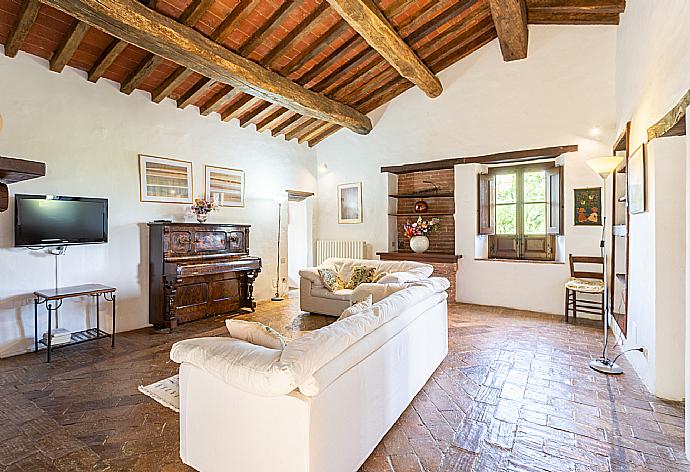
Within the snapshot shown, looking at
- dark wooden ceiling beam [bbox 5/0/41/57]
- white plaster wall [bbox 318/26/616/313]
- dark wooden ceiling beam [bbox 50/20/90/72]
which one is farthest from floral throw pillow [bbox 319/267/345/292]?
dark wooden ceiling beam [bbox 5/0/41/57]

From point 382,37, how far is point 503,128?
2763 millimetres

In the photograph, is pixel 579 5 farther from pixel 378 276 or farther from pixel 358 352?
pixel 358 352

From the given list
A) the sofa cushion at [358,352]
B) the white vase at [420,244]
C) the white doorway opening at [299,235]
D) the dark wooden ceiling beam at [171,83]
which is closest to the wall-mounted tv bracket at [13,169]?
the sofa cushion at [358,352]

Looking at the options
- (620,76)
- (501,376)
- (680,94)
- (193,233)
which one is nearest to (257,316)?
(193,233)

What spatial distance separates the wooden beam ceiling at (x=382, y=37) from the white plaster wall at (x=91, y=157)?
2.85 meters

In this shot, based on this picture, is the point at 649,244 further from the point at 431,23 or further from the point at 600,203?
the point at 431,23

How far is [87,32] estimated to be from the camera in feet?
13.0

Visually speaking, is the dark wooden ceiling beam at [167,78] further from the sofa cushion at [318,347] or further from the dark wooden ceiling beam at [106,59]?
the sofa cushion at [318,347]

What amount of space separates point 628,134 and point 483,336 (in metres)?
2.79

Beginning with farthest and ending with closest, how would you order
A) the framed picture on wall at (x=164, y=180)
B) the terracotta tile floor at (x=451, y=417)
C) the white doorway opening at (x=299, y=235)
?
the white doorway opening at (x=299, y=235), the framed picture on wall at (x=164, y=180), the terracotta tile floor at (x=451, y=417)

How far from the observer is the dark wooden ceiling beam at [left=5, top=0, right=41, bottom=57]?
3.48 metres

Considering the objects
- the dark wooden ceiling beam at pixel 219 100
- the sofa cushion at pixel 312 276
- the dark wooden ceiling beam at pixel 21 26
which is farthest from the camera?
the sofa cushion at pixel 312 276

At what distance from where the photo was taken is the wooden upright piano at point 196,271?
4969 mm

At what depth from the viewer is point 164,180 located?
17.6ft
